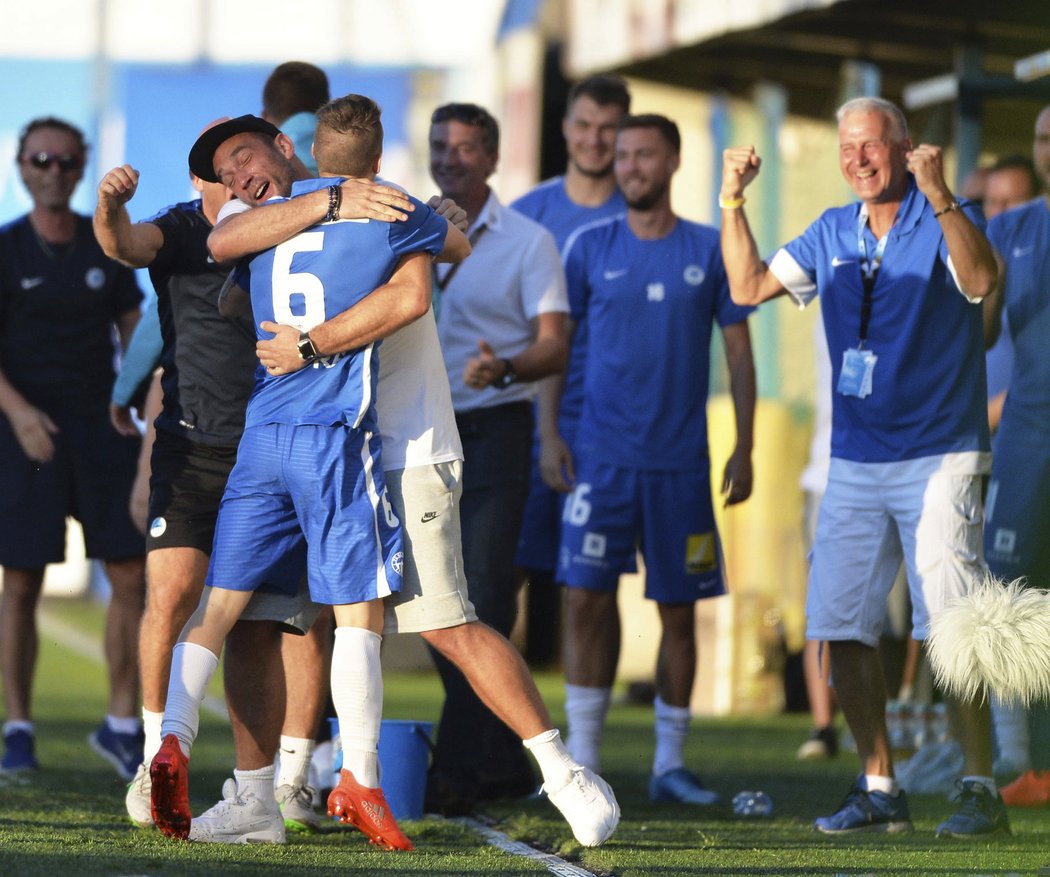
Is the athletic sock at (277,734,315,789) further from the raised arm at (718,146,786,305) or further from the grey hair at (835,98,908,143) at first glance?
the grey hair at (835,98,908,143)

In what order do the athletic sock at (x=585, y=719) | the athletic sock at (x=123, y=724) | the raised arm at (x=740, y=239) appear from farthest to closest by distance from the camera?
1. the athletic sock at (x=123, y=724)
2. the athletic sock at (x=585, y=719)
3. the raised arm at (x=740, y=239)

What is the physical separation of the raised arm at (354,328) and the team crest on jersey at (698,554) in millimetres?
2355

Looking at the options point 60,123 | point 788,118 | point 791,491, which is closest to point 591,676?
point 60,123

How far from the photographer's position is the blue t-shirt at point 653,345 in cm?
709

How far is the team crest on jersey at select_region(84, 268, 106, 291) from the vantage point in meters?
7.71

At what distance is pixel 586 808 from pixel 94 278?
3.66 metres

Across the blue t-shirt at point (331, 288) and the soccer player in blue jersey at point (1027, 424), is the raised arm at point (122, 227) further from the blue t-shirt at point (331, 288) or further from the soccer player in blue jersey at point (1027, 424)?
the soccer player in blue jersey at point (1027, 424)

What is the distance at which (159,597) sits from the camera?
18.2 feet

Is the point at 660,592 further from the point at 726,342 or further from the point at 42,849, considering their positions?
the point at 42,849

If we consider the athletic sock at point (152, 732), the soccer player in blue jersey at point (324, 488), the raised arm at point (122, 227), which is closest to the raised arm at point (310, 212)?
the soccer player in blue jersey at point (324, 488)

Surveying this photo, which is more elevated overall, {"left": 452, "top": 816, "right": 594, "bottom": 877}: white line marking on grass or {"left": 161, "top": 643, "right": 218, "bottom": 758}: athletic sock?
{"left": 161, "top": 643, "right": 218, "bottom": 758}: athletic sock

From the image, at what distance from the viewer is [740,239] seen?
6164mm

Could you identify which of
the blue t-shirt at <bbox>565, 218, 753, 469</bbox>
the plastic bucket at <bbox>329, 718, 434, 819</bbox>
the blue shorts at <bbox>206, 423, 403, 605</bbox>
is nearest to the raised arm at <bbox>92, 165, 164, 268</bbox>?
the blue shorts at <bbox>206, 423, 403, 605</bbox>

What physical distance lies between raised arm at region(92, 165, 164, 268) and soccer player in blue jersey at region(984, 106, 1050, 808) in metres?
3.10
